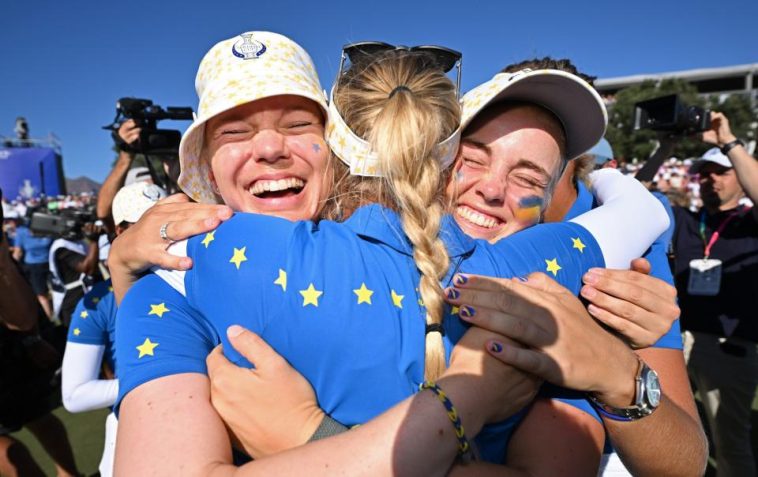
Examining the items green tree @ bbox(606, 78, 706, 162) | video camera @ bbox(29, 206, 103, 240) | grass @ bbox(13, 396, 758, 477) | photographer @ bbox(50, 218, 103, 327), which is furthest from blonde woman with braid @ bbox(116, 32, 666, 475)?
green tree @ bbox(606, 78, 706, 162)

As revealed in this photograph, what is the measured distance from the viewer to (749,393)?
442cm

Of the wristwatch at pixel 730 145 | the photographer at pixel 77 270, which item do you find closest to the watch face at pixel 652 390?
the wristwatch at pixel 730 145

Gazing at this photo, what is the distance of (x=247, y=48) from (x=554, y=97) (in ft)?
4.30

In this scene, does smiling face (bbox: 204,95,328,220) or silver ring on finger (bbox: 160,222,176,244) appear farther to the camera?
smiling face (bbox: 204,95,328,220)

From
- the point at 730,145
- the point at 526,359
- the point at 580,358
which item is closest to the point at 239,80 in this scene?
the point at 526,359

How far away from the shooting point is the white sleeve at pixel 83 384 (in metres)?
3.46

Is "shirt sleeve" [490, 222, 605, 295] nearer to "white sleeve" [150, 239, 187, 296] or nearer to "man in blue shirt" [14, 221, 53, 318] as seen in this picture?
"white sleeve" [150, 239, 187, 296]

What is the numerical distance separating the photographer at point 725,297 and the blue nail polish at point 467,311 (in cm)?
441

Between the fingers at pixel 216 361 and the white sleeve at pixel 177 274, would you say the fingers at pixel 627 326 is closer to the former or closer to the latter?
the fingers at pixel 216 361

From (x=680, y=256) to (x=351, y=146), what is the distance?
488 centimetres

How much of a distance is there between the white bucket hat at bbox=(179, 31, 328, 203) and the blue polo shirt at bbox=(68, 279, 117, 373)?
6.48 ft

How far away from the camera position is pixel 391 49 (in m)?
1.85

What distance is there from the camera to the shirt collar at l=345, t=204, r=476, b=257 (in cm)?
141

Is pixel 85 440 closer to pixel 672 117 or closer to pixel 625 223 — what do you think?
pixel 625 223
